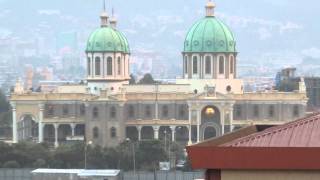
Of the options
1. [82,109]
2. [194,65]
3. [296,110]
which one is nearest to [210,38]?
[194,65]

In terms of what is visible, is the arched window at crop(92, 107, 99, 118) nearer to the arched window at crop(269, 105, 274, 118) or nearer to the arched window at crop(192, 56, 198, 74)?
the arched window at crop(192, 56, 198, 74)

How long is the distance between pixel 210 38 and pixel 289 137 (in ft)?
202

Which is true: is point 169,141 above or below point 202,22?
below

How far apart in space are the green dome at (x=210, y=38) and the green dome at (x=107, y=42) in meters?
3.71

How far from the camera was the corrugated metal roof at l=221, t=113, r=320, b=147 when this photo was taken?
12758 mm

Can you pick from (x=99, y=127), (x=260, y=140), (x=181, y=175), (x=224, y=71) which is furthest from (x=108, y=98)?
(x=260, y=140)

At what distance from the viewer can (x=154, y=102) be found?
74.6m

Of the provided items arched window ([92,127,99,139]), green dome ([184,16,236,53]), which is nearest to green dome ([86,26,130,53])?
green dome ([184,16,236,53])

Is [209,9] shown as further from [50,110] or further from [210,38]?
[50,110]

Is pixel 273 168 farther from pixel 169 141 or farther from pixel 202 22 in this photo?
pixel 202 22

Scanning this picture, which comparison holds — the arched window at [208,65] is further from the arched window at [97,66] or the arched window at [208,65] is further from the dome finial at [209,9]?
the arched window at [97,66]

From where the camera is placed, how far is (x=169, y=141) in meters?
66.1

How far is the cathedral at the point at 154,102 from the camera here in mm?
73312

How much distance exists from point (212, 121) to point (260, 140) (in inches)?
2397
